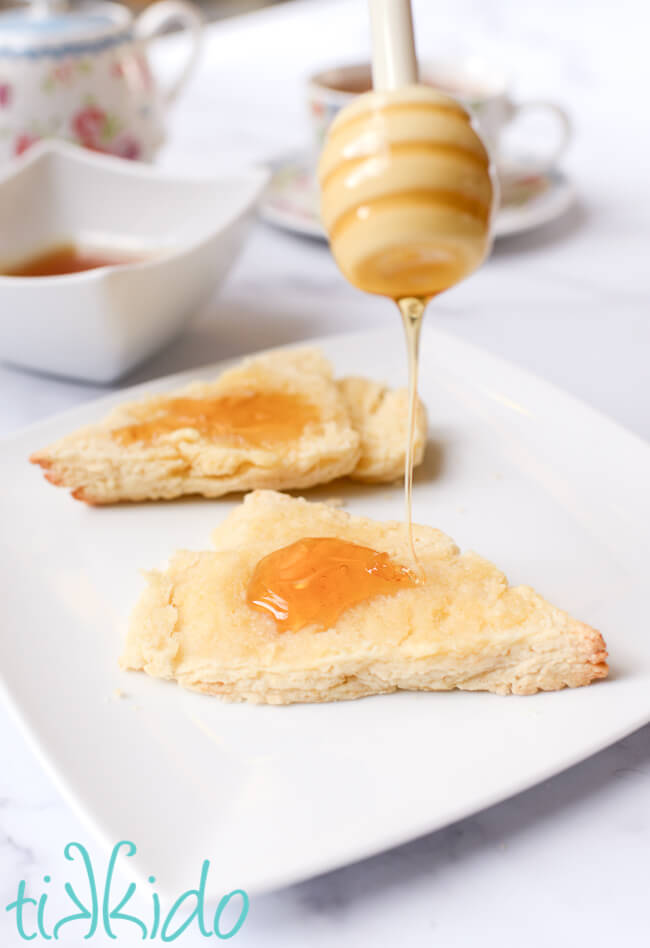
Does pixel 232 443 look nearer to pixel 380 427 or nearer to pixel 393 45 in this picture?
pixel 380 427

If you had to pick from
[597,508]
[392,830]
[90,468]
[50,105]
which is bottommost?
[392,830]

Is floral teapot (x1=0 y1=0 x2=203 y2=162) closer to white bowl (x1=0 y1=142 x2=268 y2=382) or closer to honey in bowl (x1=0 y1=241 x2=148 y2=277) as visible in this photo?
white bowl (x1=0 y1=142 x2=268 y2=382)

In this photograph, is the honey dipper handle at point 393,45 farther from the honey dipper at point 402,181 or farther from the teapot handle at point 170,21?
the teapot handle at point 170,21

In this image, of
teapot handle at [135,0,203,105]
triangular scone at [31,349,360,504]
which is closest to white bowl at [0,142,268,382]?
triangular scone at [31,349,360,504]

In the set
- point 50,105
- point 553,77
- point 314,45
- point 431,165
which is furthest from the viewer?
point 314,45

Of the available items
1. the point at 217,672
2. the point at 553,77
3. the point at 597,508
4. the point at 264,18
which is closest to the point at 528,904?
the point at 217,672

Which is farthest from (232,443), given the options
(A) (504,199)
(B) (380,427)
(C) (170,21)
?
(C) (170,21)

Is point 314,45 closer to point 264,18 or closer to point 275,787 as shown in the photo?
point 264,18
